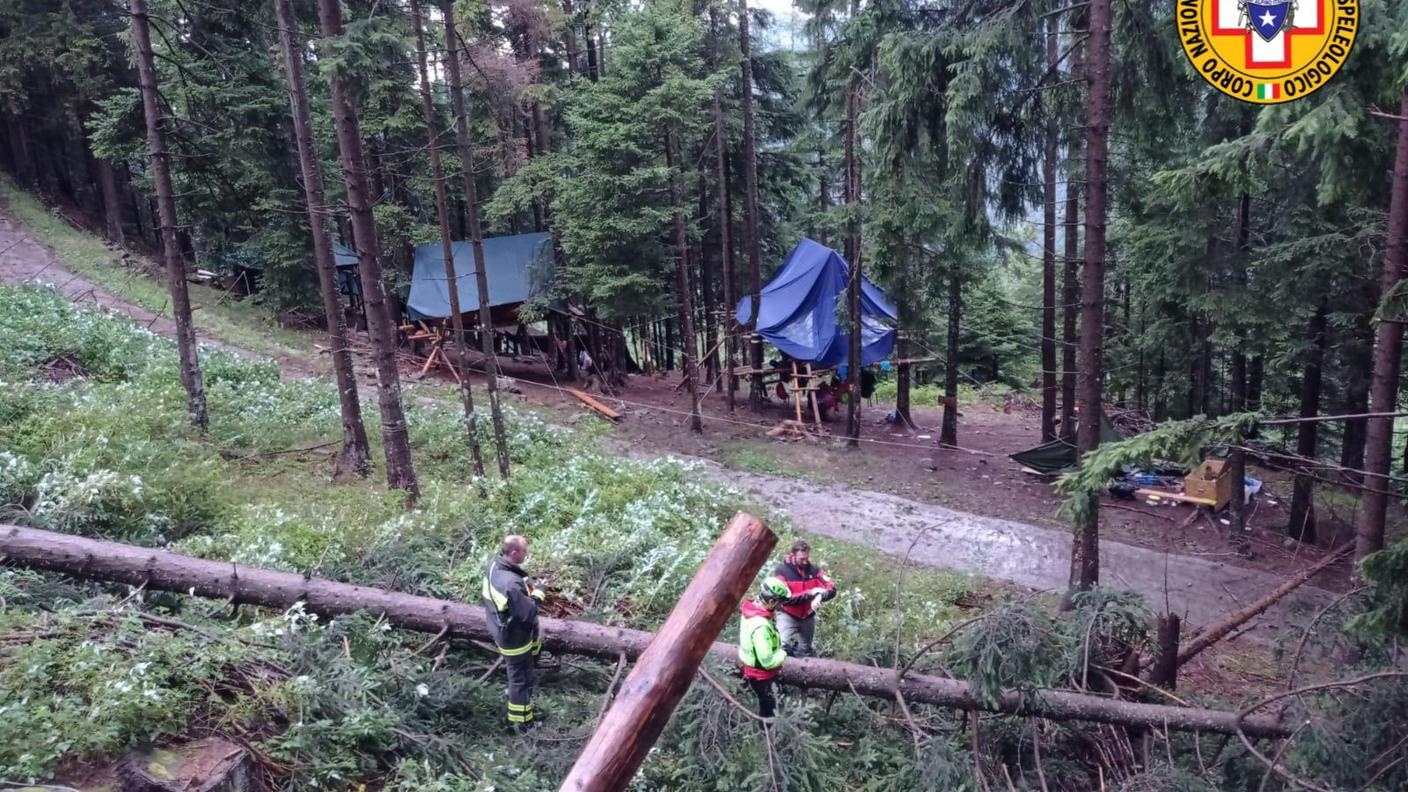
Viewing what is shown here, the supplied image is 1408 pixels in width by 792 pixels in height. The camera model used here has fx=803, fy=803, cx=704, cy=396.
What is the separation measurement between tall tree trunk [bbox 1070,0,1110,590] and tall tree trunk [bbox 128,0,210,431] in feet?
36.2

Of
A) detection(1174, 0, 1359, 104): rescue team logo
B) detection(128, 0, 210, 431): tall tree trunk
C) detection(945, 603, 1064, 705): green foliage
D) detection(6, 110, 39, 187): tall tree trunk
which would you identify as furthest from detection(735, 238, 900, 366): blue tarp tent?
detection(6, 110, 39, 187): tall tree trunk

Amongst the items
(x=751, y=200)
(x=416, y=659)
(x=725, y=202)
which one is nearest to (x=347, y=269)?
(x=725, y=202)

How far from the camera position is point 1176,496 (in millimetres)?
13734

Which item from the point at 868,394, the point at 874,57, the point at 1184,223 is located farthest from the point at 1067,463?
the point at 874,57

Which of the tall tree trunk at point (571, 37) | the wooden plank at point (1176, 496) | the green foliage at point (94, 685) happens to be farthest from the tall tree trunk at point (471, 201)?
the wooden plank at point (1176, 496)

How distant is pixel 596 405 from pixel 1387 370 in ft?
46.1

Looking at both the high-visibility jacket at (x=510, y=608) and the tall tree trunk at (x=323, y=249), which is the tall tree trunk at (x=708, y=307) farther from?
the high-visibility jacket at (x=510, y=608)

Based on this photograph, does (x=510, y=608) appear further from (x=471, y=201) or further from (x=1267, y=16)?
(x=471, y=201)

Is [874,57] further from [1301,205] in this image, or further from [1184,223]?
[1301,205]

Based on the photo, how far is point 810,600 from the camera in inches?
255

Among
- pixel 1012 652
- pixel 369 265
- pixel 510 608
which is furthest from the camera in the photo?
pixel 369 265

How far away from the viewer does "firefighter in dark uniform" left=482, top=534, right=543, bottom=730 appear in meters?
5.43

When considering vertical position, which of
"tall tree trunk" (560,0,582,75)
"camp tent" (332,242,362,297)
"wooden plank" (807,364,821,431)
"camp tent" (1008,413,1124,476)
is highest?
"tall tree trunk" (560,0,582,75)

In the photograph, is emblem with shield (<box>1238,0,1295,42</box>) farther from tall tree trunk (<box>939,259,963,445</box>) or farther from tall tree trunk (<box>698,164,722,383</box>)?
tall tree trunk (<box>698,164,722,383</box>)
